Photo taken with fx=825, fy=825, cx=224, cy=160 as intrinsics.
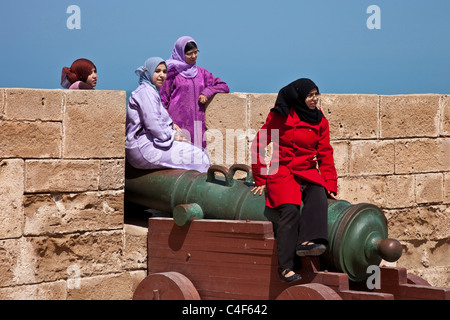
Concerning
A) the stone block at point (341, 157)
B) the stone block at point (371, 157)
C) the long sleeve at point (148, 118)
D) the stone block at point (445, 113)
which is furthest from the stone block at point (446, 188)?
the long sleeve at point (148, 118)

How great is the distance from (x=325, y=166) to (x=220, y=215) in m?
0.83

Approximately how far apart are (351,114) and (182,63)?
5.59 ft

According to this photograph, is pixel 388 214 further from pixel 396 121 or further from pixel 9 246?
pixel 9 246

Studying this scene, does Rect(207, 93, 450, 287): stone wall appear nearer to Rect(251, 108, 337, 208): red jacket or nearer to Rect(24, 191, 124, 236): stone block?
Rect(24, 191, 124, 236): stone block

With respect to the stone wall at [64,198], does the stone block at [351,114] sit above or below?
above

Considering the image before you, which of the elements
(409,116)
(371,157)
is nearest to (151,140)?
(371,157)

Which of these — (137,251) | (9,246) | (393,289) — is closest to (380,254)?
(393,289)

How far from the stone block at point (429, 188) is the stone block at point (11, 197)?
13.7 ft

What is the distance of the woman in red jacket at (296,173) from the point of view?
17.1 ft

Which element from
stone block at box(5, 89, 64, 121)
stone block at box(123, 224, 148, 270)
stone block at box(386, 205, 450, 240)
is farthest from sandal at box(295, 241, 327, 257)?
stone block at box(386, 205, 450, 240)

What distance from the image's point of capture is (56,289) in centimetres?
635

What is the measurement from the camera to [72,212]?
20.9 feet

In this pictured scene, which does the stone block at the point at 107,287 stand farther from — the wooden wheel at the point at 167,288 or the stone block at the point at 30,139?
the stone block at the point at 30,139

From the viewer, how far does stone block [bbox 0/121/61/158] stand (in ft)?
19.9
